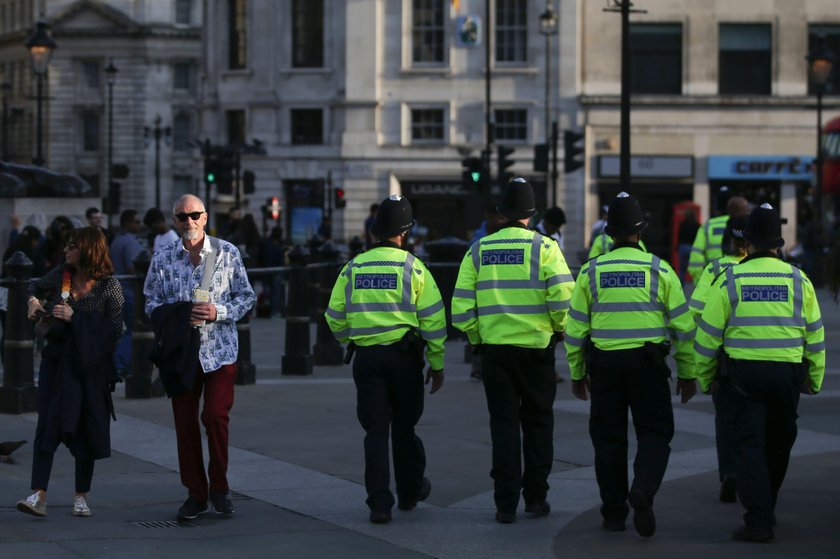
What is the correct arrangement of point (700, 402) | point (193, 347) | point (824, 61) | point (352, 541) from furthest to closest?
point (824, 61) < point (700, 402) < point (193, 347) < point (352, 541)

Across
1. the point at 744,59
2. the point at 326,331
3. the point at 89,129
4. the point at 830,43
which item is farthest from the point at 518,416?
the point at 89,129

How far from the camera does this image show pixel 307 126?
56.8m

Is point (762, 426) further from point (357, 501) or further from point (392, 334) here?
point (357, 501)

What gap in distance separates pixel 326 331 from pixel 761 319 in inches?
433

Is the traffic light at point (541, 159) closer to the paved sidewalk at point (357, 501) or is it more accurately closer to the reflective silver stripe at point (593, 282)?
the paved sidewalk at point (357, 501)

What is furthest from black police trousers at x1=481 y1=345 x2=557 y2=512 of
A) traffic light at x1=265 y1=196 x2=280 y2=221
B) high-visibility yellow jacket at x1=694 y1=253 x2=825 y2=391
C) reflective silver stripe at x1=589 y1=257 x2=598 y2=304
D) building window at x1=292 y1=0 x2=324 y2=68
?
building window at x1=292 y1=0 x2=324 y2=68

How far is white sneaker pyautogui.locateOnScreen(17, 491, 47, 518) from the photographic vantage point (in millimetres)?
9422

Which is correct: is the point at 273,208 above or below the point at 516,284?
above

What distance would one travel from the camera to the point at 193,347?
Result: 31.3ft

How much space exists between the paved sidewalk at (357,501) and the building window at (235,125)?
43.5 m

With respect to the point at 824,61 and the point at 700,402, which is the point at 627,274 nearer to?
the point at 700,402

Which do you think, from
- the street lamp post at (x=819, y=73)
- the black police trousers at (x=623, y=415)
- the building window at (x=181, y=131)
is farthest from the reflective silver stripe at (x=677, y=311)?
the building window at (x=181, y=131)

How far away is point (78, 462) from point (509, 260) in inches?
103

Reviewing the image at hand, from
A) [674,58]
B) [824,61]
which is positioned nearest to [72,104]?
[674,58]
